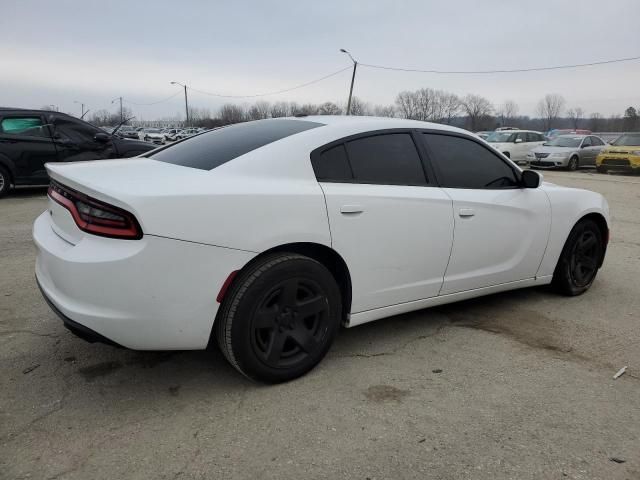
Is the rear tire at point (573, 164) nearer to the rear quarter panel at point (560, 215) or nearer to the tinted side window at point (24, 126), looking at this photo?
the rear quarter panel at point (560, 215)

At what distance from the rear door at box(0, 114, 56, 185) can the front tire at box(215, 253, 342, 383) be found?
27.2 feet

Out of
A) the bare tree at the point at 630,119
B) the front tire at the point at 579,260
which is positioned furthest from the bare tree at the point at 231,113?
the front tire at the point at 579,260

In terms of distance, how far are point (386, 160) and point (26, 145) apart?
838 centimetres

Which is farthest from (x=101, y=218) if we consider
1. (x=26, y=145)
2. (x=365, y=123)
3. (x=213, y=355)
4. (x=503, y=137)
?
(x=503, y=137)

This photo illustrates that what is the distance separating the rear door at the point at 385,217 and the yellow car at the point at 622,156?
60.4 ft

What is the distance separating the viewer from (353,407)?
8.50 ft

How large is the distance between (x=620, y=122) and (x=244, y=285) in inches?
3481

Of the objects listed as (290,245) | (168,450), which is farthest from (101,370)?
(290,245)

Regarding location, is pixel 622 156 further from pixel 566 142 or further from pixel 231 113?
pixel 231 113

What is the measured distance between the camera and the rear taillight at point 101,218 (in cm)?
230

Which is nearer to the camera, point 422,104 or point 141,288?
point 141,288

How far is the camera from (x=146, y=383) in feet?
9.18

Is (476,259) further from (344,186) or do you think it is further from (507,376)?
(344,186)

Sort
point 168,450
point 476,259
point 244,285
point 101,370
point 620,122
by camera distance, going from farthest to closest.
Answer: point 620,122 < point 476,259 < point 101,370 < point 244,285 < point 168,450
